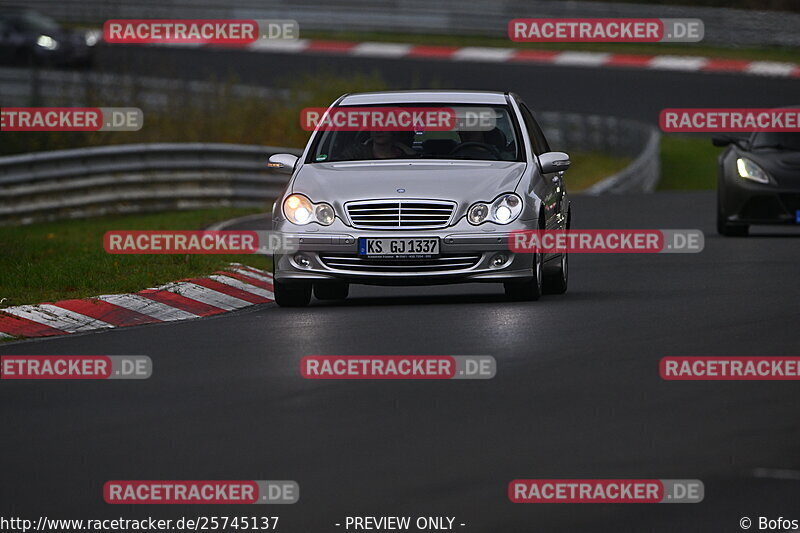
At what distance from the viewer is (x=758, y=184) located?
1939 centimetres

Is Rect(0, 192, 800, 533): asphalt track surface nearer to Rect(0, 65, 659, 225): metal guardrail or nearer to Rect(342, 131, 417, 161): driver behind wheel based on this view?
Rect(342, 131, 417, 161): driver behind wheel

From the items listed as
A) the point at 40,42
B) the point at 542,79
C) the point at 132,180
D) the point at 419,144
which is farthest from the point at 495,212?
the point at 40,42

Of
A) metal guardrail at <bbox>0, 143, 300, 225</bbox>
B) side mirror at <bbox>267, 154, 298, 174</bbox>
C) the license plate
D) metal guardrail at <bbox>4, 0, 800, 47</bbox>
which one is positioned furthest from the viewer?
metal guardrail at <bbox>4, 0, 800, 47</bbox>

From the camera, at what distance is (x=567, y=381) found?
9.29m

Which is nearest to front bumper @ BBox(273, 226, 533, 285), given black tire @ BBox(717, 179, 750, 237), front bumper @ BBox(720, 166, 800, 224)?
front bumper @ BBox(720, 166, 800, 224)

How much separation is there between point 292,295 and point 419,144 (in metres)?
1.53

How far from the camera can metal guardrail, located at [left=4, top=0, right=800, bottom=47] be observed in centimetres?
4522

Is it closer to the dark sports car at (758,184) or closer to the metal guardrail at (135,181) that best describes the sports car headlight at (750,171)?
the dark sports car at (758,184)

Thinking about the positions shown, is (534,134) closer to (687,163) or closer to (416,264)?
(416,264)

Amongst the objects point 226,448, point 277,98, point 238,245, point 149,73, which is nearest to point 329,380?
point 226,448

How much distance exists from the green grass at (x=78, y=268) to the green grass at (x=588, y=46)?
1051 inches

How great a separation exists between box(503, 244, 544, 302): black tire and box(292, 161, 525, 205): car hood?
0.59 metres

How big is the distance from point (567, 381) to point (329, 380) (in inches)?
47.6

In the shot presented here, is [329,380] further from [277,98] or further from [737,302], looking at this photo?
[277,98]
